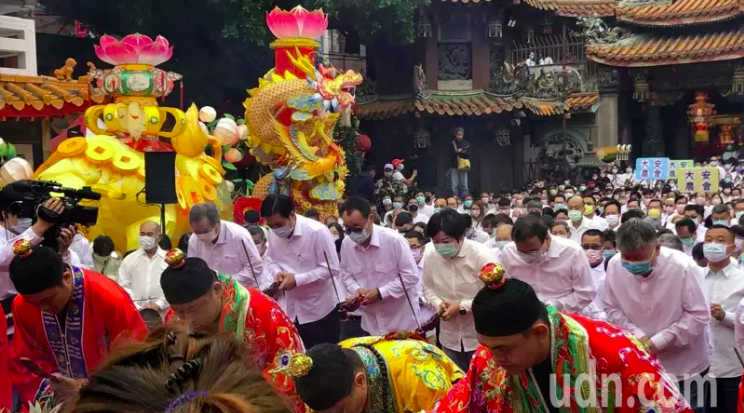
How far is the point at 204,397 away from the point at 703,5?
76.9ft

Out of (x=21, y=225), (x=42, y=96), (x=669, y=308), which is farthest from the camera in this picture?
(x=42, y=96)

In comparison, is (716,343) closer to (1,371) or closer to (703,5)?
(1,371)

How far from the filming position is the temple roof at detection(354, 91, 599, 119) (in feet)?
69.1

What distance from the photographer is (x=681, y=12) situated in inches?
897

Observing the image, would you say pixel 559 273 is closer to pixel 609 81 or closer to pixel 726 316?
pixel 726 316

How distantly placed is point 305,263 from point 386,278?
679 mm

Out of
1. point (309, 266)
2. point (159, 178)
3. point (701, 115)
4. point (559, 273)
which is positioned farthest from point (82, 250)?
point (701, 115)

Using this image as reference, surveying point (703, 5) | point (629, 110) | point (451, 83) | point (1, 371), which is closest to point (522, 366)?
point (1, 371)

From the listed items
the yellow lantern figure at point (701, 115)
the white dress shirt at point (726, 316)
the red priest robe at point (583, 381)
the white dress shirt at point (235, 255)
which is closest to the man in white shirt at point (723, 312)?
the white dress shirt at point (726, 316)

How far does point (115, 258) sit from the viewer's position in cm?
926

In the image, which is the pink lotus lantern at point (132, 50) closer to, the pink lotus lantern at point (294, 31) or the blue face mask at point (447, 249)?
the pink lotus lantern at point (294, 31)

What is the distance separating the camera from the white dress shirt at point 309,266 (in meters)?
7.20

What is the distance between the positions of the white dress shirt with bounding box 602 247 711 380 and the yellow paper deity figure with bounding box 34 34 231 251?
7.61 m

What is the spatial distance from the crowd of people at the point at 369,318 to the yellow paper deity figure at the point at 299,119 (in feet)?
14.1
